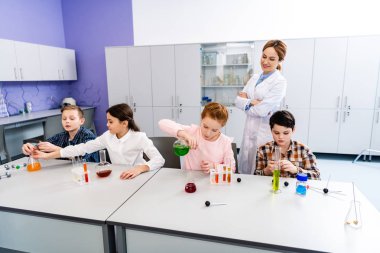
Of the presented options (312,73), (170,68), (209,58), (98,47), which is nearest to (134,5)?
(98,47)

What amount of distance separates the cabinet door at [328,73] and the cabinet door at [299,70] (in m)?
0.08

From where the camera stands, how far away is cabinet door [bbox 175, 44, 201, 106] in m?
4.23

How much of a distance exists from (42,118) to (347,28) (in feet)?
16.4

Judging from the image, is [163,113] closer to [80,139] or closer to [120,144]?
[80,139]

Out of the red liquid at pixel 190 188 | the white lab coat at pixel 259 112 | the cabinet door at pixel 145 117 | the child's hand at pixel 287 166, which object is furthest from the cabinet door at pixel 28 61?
the child's hand at pixel 287 166

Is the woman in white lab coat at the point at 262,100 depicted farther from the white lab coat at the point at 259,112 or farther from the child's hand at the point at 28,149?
the child's hand at the point at 28,149

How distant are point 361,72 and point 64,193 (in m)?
4.16

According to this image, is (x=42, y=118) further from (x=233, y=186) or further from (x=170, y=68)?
(x=233, y=186)

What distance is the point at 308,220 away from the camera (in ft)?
3.39

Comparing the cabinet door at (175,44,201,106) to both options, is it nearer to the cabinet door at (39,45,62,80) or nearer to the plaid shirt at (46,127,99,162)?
the cabinet door at (39,45,62,80)

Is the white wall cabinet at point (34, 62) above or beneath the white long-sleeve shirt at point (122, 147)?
above

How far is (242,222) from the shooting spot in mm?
1024

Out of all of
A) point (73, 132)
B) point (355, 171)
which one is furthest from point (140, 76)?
point (355, 171)

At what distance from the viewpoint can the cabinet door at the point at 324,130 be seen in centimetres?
394
